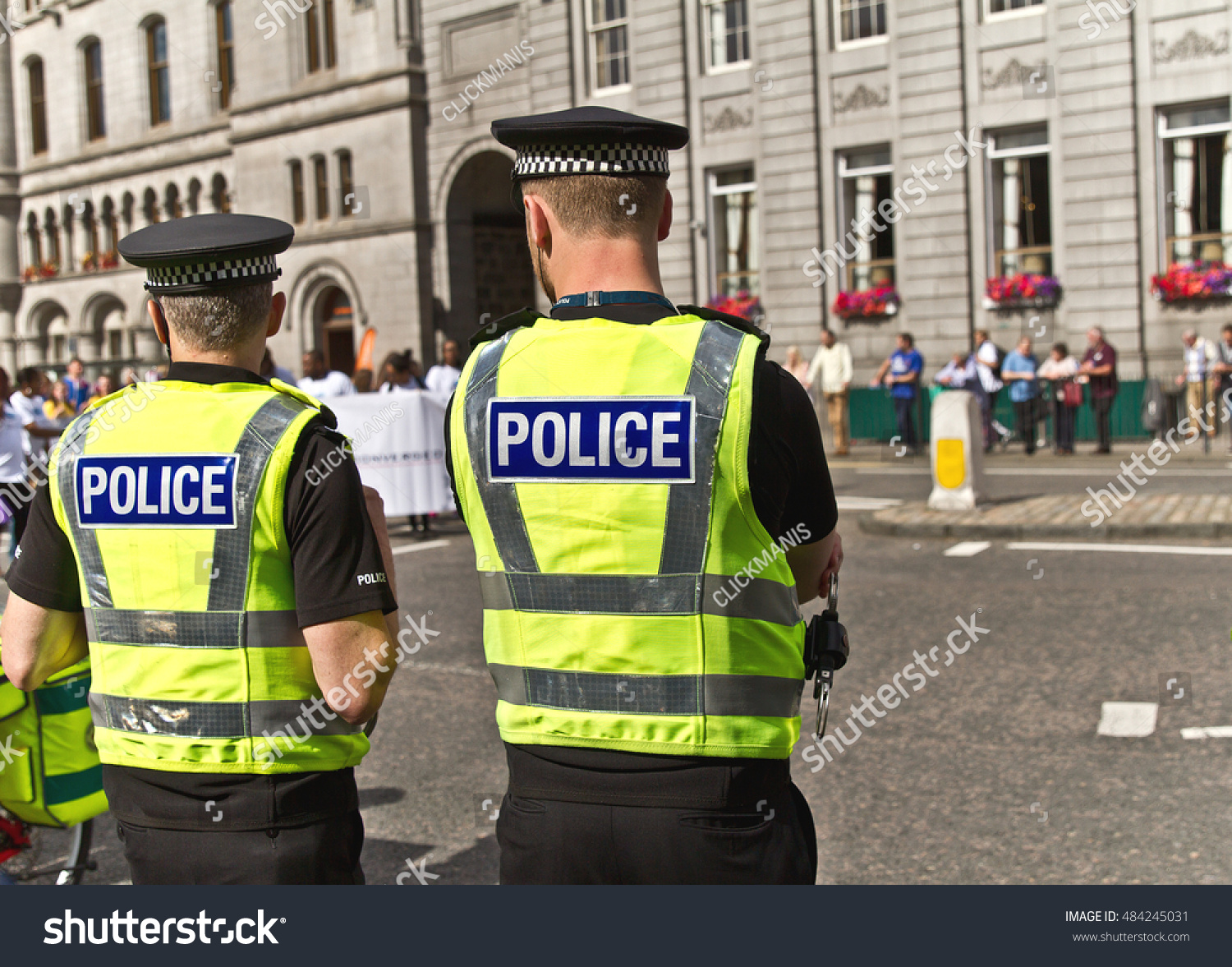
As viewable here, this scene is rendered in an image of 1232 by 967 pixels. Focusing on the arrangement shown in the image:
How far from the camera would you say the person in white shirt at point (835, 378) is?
21.5m

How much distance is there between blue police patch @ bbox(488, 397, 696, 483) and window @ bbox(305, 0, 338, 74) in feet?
105

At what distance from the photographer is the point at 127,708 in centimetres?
252

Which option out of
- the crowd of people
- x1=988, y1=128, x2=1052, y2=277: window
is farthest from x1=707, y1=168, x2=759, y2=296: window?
x1=988, y1=128, x2=1052, y2=277: window

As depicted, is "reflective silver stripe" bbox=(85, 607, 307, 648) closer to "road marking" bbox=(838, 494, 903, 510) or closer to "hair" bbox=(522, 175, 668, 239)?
"hair" bbox=(522, 175, 668, 239)

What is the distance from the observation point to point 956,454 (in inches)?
498

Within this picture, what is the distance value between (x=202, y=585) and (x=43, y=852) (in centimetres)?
280

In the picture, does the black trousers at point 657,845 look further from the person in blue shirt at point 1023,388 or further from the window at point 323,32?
the window at point 323,32

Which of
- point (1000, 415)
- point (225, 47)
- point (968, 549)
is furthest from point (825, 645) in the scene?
point (225, 47)

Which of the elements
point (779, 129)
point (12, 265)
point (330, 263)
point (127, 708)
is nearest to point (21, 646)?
point (127, 708)

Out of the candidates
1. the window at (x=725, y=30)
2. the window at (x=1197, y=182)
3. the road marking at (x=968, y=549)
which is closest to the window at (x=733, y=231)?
the window at (x=725, y=30)

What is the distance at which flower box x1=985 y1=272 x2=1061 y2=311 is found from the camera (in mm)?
20953

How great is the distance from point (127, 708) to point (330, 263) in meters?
30.9

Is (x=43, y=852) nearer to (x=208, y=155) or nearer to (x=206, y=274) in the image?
(x=206, y=274)

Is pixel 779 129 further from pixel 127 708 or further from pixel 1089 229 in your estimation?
pixel 127 708
